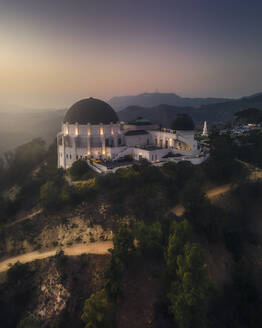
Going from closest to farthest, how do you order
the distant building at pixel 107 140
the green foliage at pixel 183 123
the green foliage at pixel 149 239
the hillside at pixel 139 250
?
1. the hillside at pixel 139 250
2. the green foliage at pixel 149 239
3. the distant building at pixel 107 140
4. the green foliage at pixel 183 123

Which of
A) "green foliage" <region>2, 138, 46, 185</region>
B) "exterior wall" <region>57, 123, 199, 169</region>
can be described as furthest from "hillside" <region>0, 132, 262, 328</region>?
"green foliage" <region>2, 138, 46, 185</region>

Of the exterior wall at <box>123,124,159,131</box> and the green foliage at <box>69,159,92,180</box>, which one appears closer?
the green foliage at <box>69,159,92,180</box>

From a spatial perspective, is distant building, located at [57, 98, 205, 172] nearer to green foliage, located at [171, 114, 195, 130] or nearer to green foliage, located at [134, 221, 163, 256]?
green foliage, located at [171, 114, 195, 130]

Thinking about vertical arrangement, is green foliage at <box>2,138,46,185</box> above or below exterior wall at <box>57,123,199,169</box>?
below

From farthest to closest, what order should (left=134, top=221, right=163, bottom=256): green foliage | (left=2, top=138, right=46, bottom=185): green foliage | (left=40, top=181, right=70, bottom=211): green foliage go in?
(left=2, top=138, right=46, bottom=185): green foliage → (left=40, top=181, right=70, bottom=211): green foliage → (left=134, top=221, right=163, bottom=256): green foliage

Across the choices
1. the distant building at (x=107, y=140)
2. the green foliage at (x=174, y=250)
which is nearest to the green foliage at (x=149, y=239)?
the green foliage at (x=174, y=250)

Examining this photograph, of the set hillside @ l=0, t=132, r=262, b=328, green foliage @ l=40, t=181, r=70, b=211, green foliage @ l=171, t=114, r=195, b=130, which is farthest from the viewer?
green foliage @ l=171, t=114, r=195, b=130

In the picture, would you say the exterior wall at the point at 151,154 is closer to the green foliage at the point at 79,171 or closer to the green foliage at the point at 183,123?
the green foliage at the point at 183,123
